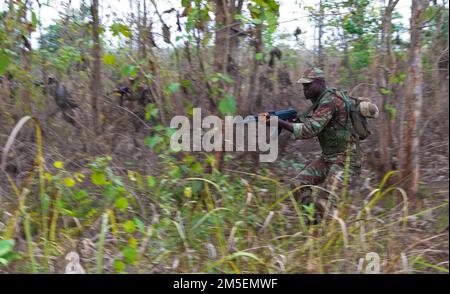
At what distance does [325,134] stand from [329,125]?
3.2 inches

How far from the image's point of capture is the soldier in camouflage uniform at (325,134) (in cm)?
403

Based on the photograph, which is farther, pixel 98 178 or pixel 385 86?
pixel 385 86

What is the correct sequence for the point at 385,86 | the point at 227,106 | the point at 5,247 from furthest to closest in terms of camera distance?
the point at 385,86, the point at 227,106, the point at 5,247

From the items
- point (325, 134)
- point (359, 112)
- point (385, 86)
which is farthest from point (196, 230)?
point (385, 86)

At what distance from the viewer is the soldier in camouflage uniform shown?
13.2ft

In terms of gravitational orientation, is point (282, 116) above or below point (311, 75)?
below

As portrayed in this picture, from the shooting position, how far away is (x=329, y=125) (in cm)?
414

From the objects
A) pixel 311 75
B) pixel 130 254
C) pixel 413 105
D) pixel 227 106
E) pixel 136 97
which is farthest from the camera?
pixel 136 97

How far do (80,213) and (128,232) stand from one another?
2.06 ft

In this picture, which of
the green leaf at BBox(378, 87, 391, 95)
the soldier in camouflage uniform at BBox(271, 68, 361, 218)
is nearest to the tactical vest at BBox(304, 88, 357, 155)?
the soldier in camouflage uniform at BBox(271, 68, 361, 218)

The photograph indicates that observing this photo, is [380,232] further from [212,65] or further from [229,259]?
[212,65]

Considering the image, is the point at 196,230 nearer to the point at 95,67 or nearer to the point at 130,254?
the point at 130,254

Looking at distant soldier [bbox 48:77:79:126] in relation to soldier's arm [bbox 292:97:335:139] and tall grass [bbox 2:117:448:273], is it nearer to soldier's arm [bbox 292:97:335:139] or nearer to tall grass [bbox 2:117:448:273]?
tall grass [bbox 2:117:448:273]

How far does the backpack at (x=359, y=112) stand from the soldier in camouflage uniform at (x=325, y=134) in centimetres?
3
